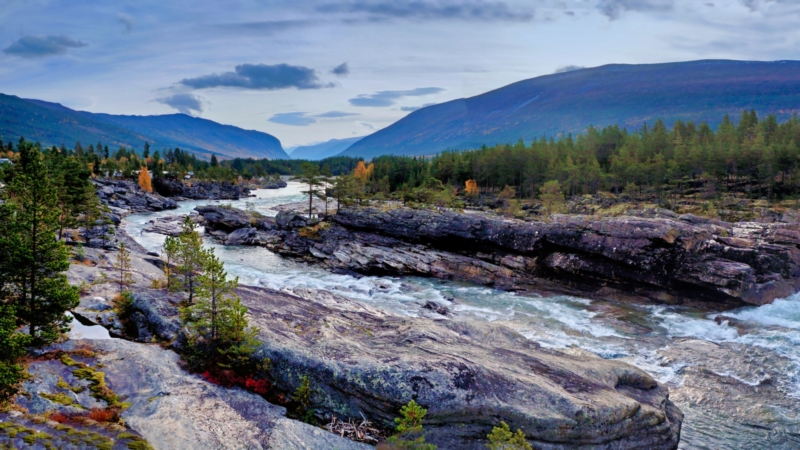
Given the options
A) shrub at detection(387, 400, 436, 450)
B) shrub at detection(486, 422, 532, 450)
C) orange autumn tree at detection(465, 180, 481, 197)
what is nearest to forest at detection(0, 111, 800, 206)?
orange autumn tree at detection(465, 180, 481, 197)

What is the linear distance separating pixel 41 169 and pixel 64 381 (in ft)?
30.5

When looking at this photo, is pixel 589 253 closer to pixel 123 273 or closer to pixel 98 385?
pixel 98 385

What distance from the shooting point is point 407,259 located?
51.5 metres

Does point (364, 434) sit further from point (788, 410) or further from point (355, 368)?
point (788, 410)

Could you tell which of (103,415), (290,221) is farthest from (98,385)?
(290,221)

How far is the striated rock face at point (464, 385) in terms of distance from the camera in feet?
48.9

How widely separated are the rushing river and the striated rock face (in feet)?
11.6

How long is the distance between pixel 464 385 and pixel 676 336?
22.6m

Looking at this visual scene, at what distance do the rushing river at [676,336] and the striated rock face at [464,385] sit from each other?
3540mm

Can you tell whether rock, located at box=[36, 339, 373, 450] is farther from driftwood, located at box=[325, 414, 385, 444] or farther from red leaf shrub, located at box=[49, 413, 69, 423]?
red leaf shrub, located at box=[49, 413, 69, 423]

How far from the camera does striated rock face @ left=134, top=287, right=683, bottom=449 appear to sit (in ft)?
48.9

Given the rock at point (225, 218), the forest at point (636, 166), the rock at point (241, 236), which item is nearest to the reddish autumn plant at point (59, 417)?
the rock at point (241, 236)

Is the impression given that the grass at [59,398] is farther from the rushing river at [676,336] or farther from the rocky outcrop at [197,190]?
the rocky outcrop at [197,190]

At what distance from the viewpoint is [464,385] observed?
15703 millimetres
